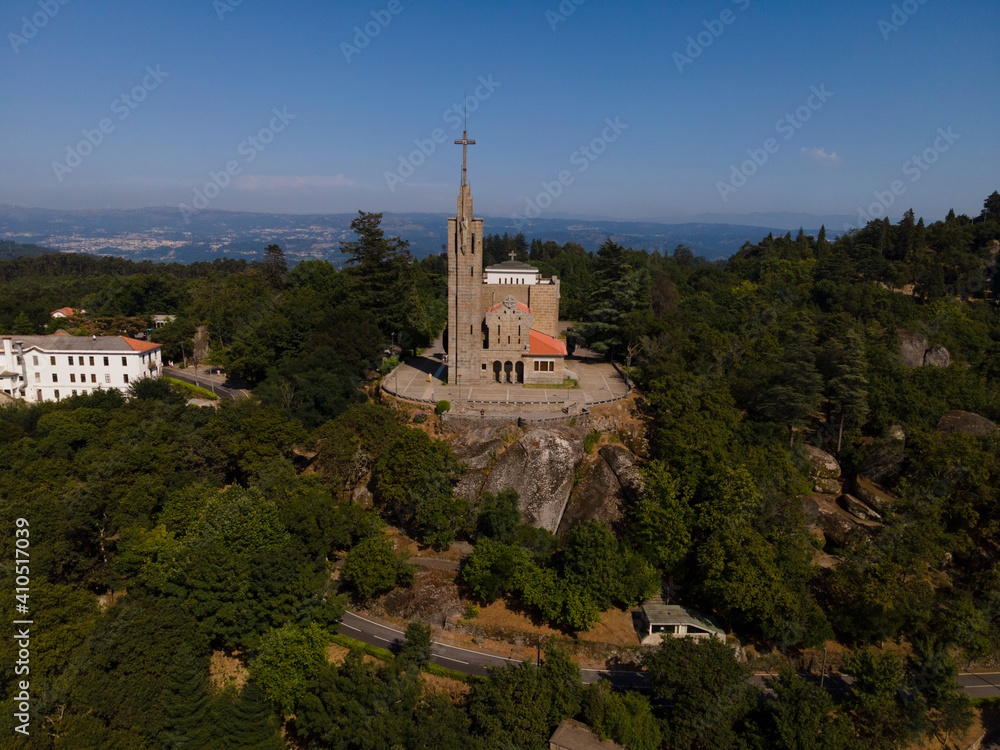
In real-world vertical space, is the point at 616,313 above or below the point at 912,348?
above

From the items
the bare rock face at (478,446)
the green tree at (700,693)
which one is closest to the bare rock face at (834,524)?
the green tree at (700,693)

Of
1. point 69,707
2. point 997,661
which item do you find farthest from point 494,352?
point 997,661

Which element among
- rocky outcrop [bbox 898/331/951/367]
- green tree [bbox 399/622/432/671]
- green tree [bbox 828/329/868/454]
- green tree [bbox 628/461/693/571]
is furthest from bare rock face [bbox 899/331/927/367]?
green tree [bbox 399/622/432/671]

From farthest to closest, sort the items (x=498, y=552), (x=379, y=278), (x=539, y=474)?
(x=379, y=278), (x=539, y=474), (x=498, y=552)

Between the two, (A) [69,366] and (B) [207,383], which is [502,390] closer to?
(B) [207,383]

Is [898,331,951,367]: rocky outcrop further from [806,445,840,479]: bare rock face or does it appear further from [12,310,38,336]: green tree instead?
[12,310,38,336]: green tree

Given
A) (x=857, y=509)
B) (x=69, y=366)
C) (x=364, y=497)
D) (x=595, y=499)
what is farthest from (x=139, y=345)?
(x=857, y=509)
